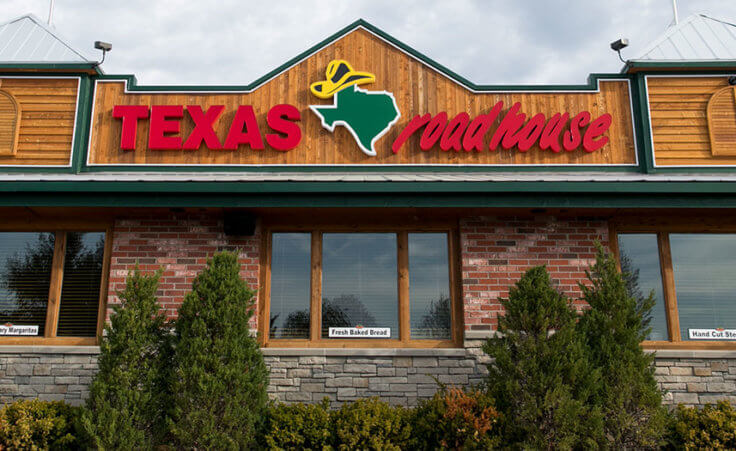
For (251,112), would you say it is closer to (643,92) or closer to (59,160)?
(59,160)

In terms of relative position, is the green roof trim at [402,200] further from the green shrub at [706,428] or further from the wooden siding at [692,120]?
the green shrub at [706,428]

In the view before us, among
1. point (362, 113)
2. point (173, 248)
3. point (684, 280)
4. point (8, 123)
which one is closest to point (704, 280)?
point (684, 280)

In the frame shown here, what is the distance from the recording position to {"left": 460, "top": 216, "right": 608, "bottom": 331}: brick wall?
24.2 ft

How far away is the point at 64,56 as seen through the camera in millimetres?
8641

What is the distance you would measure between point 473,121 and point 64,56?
6.46 metres

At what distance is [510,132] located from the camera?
8.28m

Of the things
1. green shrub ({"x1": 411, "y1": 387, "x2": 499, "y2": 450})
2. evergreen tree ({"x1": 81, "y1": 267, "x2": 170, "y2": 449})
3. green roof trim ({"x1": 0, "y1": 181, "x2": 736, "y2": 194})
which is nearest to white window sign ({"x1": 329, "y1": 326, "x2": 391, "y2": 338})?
green shrub ({"x1": 411, "y1": 387, "x2": 499, "y2": 450})

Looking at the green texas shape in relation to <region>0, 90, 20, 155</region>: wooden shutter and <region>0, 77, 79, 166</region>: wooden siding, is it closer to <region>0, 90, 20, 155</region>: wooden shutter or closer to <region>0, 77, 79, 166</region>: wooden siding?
<region>0, 77, 79, 166</region>: wooden siding

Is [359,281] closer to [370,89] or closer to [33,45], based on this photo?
[370,89]

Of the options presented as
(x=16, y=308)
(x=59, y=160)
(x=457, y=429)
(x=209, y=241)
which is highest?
(x=59, y=160)

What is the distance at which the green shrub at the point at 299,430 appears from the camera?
19.7 ft

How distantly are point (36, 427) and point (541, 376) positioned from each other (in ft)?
18.3

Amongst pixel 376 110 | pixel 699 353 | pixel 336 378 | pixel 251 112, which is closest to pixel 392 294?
pixel 336 378

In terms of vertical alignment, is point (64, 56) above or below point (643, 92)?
above
